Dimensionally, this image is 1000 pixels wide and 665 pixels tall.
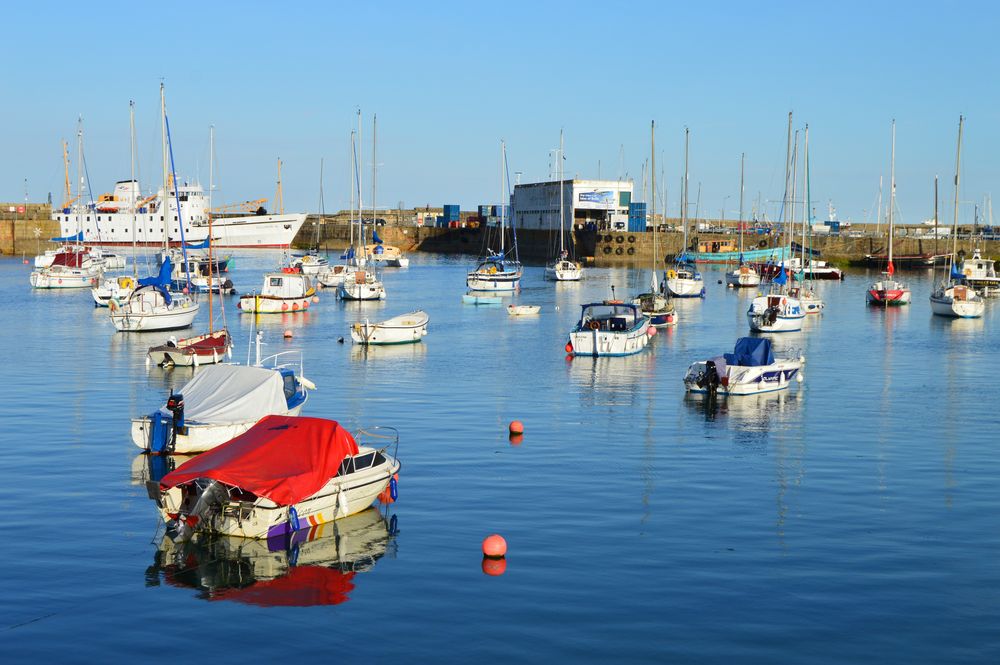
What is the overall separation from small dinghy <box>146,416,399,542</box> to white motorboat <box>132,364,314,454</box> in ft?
19.1

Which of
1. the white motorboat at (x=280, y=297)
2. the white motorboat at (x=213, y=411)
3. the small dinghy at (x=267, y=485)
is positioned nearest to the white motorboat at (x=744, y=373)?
the white motorboat at (x=213, y=411)

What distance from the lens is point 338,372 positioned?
53219 mm

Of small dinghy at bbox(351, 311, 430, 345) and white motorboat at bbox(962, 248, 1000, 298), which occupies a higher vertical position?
white motorboat at bbox(962, 248, 1000, 298)

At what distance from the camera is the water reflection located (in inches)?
891

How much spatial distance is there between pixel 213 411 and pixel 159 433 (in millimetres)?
2031

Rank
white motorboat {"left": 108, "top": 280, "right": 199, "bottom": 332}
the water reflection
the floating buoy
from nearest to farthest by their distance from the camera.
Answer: the water reflection → the floating buoy → white motorboat {"left": 108, "top": 280, "right": 199, "bottom": 332}

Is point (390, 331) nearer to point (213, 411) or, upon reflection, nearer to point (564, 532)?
point (213, 411)

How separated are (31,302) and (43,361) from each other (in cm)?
4040

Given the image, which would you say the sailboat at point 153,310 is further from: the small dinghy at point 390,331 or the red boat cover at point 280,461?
the red boat cover at point 280,461

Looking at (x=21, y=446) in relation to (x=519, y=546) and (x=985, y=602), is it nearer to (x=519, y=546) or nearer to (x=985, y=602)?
(x=519, y=546)

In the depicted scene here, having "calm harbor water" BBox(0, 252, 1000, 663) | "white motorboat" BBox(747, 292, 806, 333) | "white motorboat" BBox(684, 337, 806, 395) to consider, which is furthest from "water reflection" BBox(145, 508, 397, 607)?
"white motorboat" BBox(747, 292, 806, 333)

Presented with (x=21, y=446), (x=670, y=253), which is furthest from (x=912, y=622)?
(x=670, y=253)

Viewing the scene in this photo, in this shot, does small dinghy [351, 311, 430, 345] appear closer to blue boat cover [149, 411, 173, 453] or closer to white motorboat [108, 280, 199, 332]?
white motorboat [108, 280, 199, 332]

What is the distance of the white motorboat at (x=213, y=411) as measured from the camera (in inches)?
1294
